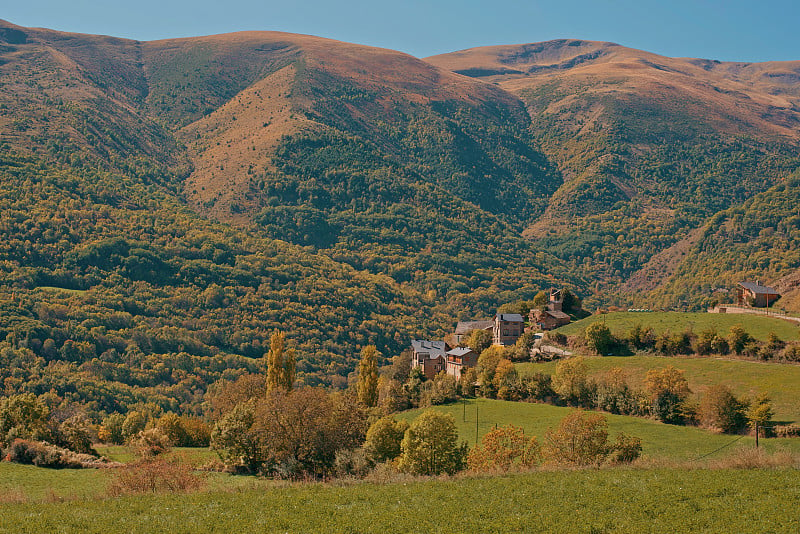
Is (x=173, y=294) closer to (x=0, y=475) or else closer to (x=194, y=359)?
(x=194, y=359)

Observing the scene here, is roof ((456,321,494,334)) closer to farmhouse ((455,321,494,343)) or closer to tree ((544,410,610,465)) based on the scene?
farmhouse ((455,321,494,343))

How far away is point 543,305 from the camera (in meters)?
102

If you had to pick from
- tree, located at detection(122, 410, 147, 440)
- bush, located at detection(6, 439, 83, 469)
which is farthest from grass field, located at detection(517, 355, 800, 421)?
bush, located at detection(6, 439, 83, 469)

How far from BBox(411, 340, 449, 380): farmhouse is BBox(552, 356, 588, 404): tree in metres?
25.2

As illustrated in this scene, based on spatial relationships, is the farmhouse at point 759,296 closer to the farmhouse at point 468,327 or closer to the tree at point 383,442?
the farmhouse at point 468,327

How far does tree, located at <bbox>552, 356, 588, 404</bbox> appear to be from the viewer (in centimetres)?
6750

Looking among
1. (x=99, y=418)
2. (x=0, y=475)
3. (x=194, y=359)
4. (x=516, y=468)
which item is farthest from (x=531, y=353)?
(x=194, y=359)

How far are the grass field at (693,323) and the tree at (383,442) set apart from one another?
39.9 meters

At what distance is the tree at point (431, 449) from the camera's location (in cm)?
4591

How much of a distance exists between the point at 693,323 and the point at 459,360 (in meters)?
28.5

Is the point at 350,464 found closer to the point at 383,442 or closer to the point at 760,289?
the point at 383,442

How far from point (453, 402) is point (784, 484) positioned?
152 ft

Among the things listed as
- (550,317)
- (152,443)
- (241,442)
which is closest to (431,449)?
(241,442)

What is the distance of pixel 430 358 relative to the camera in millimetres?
95312
